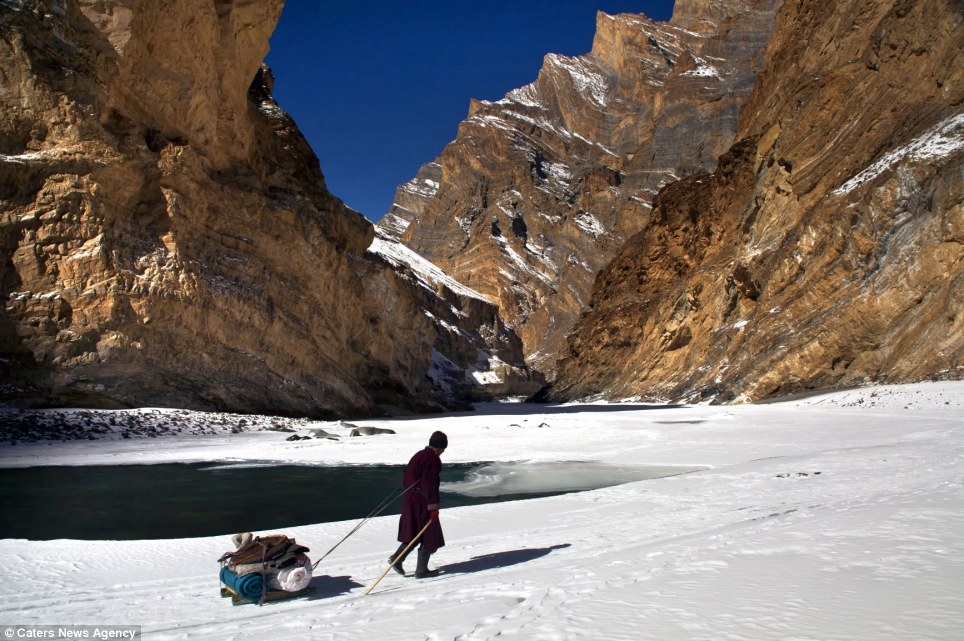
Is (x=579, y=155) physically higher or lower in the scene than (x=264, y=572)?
higher

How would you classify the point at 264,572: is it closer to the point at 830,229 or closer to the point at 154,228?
the point at 154,228

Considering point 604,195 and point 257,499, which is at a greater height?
point 604,195

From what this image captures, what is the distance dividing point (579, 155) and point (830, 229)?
127m

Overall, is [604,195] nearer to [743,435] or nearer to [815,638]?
[743,435]

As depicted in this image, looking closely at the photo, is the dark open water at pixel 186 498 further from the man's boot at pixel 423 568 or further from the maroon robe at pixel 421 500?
the man's boot at pixel 423 568

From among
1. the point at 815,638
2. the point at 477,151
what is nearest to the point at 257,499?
the point at 815,638

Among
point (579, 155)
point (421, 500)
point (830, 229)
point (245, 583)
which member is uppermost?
point (579, 155)

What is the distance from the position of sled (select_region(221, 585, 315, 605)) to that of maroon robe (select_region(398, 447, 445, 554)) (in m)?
1.03

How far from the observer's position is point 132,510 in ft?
32.2

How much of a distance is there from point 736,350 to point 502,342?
6358 centimetres

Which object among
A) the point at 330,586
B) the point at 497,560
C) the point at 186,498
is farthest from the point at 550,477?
the point at 330,586

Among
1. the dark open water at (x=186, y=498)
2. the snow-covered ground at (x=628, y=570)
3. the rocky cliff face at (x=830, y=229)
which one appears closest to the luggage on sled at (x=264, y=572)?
the snow-covered ground at (x=628, y=570)

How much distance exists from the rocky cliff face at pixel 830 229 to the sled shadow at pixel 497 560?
21482mm

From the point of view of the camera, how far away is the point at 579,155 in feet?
509
